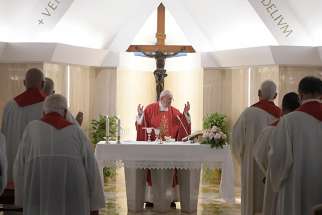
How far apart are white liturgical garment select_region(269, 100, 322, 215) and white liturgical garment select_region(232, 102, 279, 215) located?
7.20 ft

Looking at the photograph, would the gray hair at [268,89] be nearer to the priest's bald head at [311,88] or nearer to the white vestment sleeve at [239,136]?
the white vestment sleeve at [239,136]

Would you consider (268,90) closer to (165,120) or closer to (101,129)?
(165,120)

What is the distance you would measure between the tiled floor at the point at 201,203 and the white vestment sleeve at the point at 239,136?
152 centimetres

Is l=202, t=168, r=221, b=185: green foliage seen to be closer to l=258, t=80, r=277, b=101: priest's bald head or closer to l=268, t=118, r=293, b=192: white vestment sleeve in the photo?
l=258, t=80, r=277, b=101: priest's bald head

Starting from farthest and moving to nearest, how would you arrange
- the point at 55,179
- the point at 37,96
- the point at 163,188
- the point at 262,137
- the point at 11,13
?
the point at 11,13 < the point at 163,188 < the point at 37,96 < the point at 262,137 < the point at 55,179

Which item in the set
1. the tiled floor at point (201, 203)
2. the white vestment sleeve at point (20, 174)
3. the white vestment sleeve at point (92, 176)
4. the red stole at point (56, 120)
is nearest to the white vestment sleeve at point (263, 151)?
the white vestment sleeve at point (92, 176)

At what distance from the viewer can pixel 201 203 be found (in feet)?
32.5

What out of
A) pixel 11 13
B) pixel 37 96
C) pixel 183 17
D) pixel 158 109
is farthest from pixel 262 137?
pixel 183 17

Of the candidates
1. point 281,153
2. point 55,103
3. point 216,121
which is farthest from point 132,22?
point 281,153

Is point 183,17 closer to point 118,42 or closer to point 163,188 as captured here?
point 118,42

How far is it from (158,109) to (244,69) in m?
3.26

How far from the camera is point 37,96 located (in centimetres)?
670

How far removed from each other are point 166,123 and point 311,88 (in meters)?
4.22

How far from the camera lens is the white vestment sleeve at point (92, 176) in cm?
535
